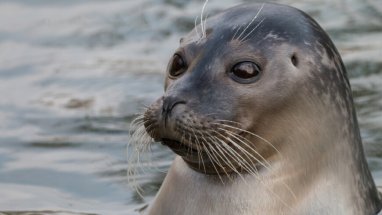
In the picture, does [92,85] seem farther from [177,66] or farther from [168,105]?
[168,105]

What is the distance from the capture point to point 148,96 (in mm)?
9328

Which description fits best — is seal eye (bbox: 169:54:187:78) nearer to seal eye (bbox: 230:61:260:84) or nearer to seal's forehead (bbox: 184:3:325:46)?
seal's forehead (bbox: 184:3:325:46)

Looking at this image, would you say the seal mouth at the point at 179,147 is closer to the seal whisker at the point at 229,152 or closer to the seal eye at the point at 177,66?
the seal whisker at the point at 229,152

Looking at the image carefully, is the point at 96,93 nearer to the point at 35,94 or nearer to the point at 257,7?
the point at 35,94

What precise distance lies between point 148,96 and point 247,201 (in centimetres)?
345

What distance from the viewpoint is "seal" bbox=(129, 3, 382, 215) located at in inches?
227

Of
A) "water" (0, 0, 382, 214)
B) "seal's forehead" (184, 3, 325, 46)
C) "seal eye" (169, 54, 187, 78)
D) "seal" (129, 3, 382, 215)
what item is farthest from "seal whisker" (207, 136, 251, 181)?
"water" (0, 0, 382, 214)

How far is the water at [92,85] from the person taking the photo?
25.6 ft

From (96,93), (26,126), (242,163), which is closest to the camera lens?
(242,163)

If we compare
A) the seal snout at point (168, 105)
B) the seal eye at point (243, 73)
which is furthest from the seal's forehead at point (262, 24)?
the seal snout at point (168, 105)

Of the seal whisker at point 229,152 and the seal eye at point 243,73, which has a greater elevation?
the seal eye at point 243,73

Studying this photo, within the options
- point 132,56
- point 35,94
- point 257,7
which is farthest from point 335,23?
point 257,7

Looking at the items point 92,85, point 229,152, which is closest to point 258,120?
point 229,152

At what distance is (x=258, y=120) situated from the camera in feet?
19.2
